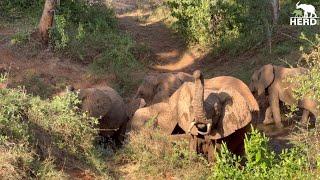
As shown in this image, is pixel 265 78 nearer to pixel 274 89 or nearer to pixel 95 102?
pixel 274 89

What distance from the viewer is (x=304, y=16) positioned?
15.8 m

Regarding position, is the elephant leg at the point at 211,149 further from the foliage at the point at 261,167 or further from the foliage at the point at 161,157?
the foliage at the point at 261,167

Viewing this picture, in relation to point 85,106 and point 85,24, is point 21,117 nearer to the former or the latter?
point 85,106

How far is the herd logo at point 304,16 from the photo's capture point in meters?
15.2

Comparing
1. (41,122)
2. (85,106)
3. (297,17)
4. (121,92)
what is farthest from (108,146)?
(297,17)

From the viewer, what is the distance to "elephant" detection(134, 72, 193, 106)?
1018 centimetres

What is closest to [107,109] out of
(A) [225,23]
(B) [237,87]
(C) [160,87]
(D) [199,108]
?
(C) [160,87]

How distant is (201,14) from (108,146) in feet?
26.7

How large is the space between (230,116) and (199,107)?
32.1 inches

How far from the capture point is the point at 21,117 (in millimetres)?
6746

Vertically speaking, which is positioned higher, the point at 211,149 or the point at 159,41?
the point at 211,149

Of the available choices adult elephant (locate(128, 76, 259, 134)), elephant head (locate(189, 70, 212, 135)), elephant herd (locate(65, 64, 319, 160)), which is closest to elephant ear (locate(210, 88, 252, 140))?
elephant herd (locate(65, 64, 319, 160))

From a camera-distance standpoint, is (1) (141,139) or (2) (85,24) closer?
(1) (141,139)

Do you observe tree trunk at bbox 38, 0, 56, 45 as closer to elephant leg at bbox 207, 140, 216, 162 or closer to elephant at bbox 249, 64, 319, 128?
elephant at bbox 249, 64, 319, 128
